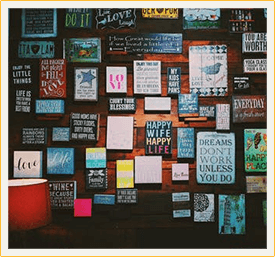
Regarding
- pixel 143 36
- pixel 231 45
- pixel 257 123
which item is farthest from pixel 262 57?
pixel 143 36

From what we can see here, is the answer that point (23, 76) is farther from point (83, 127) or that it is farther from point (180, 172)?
point (180, 172)

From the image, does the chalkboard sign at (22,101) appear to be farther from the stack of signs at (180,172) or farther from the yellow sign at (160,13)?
the stack of signs at (180,172)

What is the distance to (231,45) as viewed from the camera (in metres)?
3.15

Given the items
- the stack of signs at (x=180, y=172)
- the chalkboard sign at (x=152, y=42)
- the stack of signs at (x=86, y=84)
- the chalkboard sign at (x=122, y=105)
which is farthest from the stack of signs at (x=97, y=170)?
the chalkboard sign at (x=152, y=42)

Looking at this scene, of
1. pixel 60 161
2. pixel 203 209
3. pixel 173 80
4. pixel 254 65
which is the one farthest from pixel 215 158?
pixel 60 161

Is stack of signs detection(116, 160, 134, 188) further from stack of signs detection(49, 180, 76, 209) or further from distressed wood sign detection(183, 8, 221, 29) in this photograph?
distressed wood sign detection(183, 8, 221, 29)

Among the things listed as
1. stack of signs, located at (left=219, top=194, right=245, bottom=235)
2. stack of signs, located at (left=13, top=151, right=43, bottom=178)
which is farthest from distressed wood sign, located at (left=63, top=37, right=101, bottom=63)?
stack of signs, located at (left=219, top=194, right=245, bottom=235)

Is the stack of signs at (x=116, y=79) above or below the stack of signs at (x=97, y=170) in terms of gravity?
above

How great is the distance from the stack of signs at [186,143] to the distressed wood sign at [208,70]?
1.26ft

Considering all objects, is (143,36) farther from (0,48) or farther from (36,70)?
(0,48)

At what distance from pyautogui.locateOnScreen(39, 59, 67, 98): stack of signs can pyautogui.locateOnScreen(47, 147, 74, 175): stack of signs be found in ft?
1.71

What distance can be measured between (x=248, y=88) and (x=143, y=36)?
3.71ft

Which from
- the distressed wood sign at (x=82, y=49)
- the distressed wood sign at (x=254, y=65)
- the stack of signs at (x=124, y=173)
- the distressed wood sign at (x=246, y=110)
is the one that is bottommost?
the stack of signs at (x=124, y=173)

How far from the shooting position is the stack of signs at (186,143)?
3055 mm
